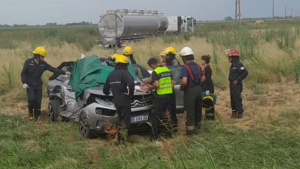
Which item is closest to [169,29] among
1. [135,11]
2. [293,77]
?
[135,11]

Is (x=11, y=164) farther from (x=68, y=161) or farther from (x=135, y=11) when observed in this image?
(x=135, y=11)

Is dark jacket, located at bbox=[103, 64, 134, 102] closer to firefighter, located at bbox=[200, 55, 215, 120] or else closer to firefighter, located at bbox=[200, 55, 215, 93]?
firefighter, located at bbox=[200, 55, 215, 120]

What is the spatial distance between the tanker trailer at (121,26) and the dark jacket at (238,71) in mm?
19741

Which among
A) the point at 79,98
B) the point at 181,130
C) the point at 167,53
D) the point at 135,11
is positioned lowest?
the point at 181,130

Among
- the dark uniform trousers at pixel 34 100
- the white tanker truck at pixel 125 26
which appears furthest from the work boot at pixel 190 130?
the white tanker truck at pixel 125 26

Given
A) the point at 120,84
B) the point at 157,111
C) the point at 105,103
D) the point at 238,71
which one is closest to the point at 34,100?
the point at 105,103

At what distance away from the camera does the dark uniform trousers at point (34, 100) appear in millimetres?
9008

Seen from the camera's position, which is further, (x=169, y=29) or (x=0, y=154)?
(x=169, y=29)

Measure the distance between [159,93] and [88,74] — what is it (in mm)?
1785

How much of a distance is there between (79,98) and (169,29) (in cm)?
3261

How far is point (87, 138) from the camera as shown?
700cm

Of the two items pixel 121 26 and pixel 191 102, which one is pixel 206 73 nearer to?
pixel 191 102

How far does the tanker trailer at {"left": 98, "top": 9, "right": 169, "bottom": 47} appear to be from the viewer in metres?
28.0

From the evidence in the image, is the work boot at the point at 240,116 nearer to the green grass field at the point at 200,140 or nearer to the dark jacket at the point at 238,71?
the green grass field at the point at 200,140
